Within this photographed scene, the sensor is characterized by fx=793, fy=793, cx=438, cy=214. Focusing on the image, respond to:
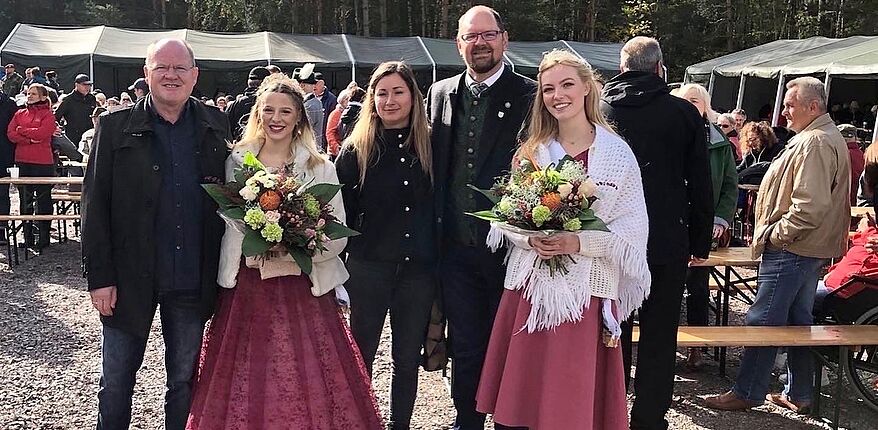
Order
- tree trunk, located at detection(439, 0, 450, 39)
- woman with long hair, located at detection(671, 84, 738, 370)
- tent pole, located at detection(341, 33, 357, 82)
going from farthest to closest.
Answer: tree trunk, located at detection(439, 0, 450, 39)
tent pole, located at detection(341, 33, 357, 82)
woman with long hair, located at detection(671, 84, 738, 370)

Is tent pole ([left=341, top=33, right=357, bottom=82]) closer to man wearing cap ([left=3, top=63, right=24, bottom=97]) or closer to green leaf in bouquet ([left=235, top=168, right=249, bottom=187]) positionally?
man wearing cap ([left=3, top=63, right=24, bottom=97])

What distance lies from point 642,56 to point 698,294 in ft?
7.18

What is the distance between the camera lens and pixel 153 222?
301 cm

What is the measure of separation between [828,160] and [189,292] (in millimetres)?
3109

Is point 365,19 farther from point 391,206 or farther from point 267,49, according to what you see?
point 391,206

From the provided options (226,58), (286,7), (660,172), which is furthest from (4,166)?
(286,7)

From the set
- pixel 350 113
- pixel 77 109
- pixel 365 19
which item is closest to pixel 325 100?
pixel 350 113

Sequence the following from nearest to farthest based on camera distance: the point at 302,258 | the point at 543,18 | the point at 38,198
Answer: the point at 302,258 → the point at 38,198 → the point at 543,18

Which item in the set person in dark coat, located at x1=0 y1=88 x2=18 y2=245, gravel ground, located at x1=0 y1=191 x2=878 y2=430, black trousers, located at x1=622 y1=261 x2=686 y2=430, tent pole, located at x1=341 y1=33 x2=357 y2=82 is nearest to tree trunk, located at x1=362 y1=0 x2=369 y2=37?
tent pole, located at x1=341 y1=33 x2=357 y2=82

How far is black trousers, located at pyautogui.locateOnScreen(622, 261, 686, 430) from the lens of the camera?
3.61m

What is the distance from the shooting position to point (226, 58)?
772 inches

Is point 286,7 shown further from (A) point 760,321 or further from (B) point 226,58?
(A) point 760,321

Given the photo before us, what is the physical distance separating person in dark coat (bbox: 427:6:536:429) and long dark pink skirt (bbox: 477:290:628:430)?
288 mm

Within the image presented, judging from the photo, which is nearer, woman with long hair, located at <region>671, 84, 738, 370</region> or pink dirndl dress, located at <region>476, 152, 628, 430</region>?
pink dirndl dress, located at <region>476, 152, 628, 430</region>
